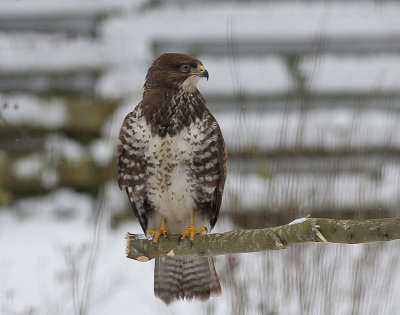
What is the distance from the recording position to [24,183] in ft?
15.9

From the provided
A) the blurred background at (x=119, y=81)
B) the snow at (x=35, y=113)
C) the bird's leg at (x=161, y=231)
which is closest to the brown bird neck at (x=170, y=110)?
the bird's leg at (x=161, y=231)

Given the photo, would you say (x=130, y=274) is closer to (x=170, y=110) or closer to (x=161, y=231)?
(x=161, y=231)

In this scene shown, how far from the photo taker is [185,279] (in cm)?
301

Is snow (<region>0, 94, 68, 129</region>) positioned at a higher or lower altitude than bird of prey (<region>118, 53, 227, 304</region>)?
higher

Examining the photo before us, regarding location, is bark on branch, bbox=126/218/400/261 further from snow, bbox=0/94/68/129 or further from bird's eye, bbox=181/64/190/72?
snow, bbox=0/94/68/129

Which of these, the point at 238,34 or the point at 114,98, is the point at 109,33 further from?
the point at 238,34

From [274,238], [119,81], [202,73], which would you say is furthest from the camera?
[119,81]

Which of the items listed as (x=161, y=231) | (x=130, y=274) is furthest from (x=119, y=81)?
(x=161, y=231)

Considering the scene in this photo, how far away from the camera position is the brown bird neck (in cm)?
284

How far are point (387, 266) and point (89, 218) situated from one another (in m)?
2.20

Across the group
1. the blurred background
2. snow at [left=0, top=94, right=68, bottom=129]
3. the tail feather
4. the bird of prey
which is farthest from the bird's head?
snow at [left=0, top=94, right=68, bottom=129]

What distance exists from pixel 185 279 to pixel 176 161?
1.62 ft

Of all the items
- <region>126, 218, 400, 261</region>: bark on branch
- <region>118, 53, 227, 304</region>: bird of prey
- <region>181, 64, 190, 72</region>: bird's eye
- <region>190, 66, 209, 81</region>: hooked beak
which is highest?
<region>181, 64, 190, 72</region>: bird's eye

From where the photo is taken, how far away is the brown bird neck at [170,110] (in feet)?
9.31
